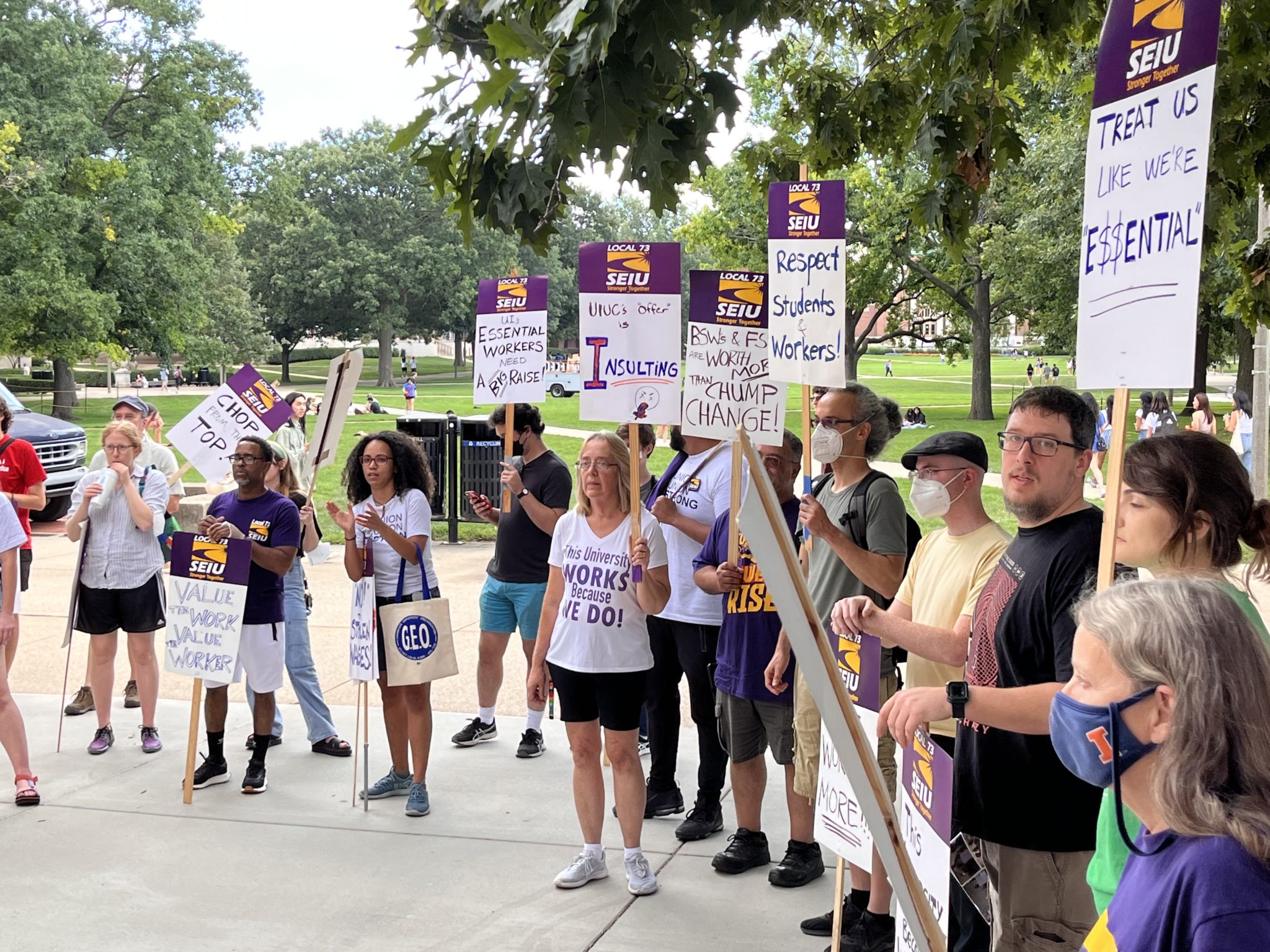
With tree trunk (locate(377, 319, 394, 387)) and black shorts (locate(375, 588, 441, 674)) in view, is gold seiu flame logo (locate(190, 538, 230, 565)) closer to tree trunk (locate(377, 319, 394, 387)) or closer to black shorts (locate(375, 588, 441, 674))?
black shorts (locate(375, 588, 441, 674))

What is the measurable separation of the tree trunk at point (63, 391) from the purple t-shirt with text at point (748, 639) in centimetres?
3123

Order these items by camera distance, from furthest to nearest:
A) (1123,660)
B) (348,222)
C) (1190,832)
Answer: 1. (348,222)
2. (1123,660)
3. (1190,832)

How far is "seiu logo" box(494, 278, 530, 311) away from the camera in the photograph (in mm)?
7902

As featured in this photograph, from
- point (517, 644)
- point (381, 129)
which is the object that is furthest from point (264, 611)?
point (381, 129)

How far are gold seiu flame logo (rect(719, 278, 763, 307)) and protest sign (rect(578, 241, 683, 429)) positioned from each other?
234mm

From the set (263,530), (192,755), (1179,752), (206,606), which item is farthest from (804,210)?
(192,755)

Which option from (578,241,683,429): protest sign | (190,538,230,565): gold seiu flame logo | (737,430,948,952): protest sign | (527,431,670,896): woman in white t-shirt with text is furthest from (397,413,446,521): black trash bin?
(737,430,948,952): protest sign

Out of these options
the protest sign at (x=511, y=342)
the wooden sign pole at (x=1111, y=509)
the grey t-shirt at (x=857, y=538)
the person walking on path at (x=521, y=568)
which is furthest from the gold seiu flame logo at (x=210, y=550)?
the wooden sign pole at (x=1111, y=509)

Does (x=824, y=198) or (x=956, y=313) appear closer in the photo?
(x=824, y=198)

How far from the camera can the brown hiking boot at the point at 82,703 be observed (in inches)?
302

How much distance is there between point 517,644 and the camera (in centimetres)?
979

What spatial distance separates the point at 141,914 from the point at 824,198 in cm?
412

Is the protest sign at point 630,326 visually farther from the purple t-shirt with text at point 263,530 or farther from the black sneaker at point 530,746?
the black sneaker at point 530,746

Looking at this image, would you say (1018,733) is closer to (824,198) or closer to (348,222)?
(824,198)
